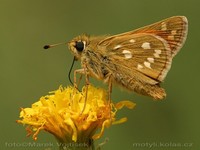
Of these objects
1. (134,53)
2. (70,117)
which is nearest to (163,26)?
(134,53)

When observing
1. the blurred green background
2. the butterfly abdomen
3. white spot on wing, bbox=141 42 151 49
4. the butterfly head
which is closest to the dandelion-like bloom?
the butterfly abdomen

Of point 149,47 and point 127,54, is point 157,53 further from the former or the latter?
point 127,54

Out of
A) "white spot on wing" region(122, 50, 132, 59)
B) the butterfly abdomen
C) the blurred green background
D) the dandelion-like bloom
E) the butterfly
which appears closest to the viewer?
the dandelion-like bloom

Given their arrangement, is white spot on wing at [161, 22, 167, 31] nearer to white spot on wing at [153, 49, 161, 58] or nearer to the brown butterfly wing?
the brown butterfly wing

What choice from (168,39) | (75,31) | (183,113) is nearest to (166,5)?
(75,31)

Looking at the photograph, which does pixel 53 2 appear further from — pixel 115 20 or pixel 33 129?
pixel 33 129
